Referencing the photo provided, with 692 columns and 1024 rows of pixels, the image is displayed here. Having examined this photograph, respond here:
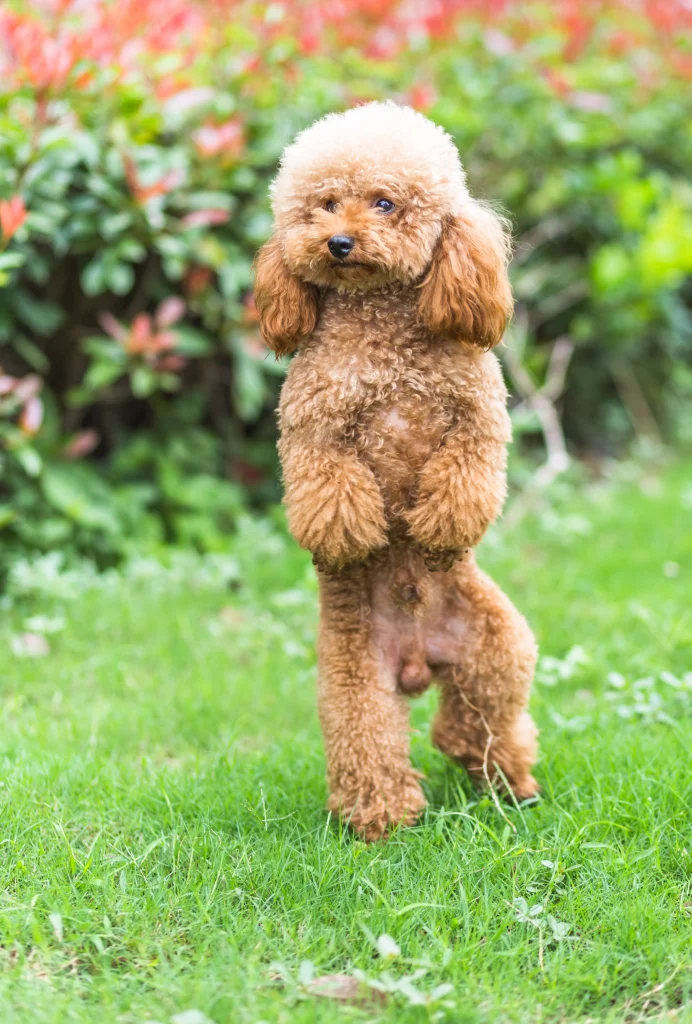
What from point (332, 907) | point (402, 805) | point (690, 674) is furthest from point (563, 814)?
point (690, 674)

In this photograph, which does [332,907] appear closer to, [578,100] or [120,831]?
[120,831]

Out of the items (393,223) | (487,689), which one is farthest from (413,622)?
(393,223)

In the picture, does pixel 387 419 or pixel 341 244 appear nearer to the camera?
pixel 341 244

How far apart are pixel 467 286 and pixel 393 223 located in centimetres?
19

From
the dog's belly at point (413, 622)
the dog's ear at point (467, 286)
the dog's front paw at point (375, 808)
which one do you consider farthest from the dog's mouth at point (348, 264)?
the dog's front paw at point (375, 808)

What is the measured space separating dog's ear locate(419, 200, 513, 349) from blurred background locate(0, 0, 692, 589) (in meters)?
1.02

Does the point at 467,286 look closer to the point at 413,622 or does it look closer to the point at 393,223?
the point at 393,223

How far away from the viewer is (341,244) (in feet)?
6.50

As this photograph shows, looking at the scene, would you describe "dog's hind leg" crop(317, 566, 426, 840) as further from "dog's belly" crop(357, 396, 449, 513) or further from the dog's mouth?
the dog's mouth

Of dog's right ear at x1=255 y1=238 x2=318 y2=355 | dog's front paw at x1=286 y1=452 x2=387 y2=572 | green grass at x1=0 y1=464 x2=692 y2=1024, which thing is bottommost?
green grass at x1=0 y1=464 x2=692 y2=1024

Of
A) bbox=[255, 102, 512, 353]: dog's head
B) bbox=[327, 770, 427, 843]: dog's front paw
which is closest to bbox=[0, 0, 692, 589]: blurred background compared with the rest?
bbox=[255, 102, 512, 353]: dog's head

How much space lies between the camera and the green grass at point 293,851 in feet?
6.11

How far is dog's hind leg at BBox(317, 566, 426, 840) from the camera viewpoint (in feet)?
7.38

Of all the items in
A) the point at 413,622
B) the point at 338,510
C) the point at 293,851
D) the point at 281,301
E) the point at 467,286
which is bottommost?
the point at 293,851
